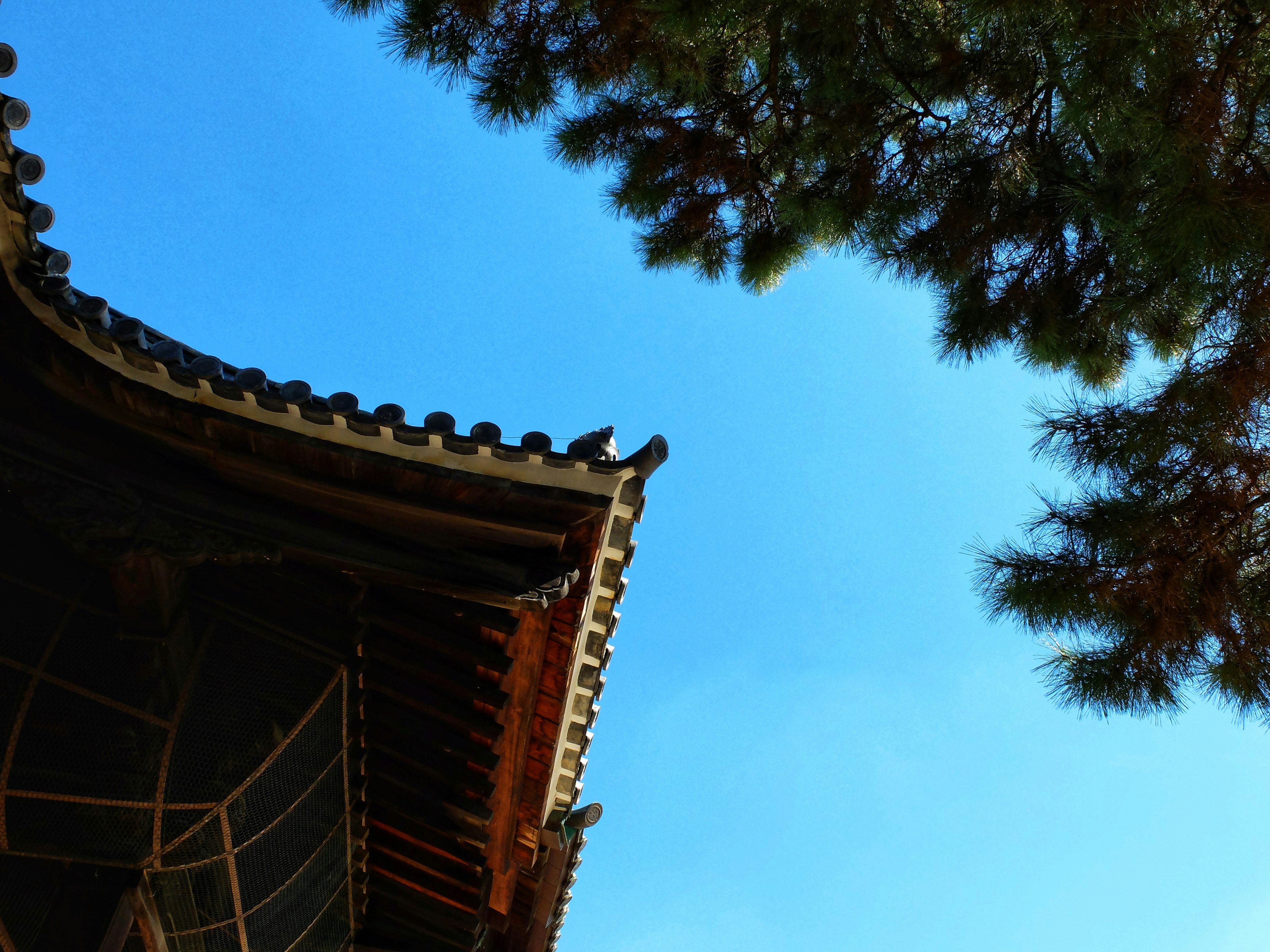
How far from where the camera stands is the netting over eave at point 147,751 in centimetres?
388

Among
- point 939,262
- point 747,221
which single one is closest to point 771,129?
point 747,221

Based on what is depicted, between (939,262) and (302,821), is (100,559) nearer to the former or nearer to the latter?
(302,821)

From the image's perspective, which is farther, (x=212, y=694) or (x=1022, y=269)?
(x=1022, y=269)

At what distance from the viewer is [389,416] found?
383 centimetres

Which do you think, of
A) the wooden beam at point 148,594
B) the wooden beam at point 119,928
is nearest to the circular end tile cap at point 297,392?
the wooden beam at point 148,594

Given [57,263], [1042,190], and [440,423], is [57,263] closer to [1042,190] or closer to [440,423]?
[440,423]

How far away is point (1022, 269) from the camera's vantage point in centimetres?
578

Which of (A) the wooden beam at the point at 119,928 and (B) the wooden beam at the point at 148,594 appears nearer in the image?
(B) the wooden beam at the point at 148,594

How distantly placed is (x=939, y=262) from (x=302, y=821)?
4.80 metres

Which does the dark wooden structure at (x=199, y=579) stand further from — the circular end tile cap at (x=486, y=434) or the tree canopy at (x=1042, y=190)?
the tree canopy at (x=1042, y=190)

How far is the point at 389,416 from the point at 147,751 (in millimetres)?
1734

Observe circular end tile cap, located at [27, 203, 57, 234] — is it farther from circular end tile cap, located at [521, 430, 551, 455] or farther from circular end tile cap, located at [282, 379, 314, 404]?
circular end tile cap, located at [521, 430, 551, 455]

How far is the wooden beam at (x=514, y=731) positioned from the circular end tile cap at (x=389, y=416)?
1162 millimetres

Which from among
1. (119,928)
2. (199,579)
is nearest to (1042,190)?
(199,579)
